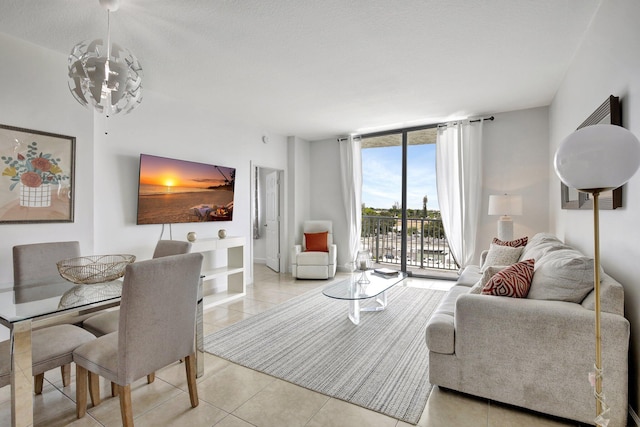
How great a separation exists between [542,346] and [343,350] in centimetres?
149

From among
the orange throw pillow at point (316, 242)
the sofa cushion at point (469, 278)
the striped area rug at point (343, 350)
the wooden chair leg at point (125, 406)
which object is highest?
the orange throw pillow at point (316, 242)

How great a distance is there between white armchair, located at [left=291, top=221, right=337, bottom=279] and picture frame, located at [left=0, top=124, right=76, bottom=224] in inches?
130

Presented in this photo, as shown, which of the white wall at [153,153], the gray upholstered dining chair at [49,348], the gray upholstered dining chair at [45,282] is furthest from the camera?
the white wall at [153,153]

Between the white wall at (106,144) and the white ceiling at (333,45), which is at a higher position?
the white ceiling at (333,45)

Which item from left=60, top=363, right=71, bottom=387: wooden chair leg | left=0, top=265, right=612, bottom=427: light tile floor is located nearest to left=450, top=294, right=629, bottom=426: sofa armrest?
left=0, top=265, right=612, bottom=427: light tile floor

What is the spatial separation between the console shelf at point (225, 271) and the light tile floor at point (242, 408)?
6.13 ft

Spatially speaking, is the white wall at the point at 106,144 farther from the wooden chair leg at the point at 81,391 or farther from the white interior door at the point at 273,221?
the wooden chair leg at the point at 81,391

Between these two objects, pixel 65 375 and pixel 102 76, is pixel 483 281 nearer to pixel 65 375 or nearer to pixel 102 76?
pixel 102 76

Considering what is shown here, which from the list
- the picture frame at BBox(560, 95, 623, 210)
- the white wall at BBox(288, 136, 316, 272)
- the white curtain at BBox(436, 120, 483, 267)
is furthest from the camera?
the white wall at BBox(288, 136, 316, 272)

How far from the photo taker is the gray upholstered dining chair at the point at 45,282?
1681 mm

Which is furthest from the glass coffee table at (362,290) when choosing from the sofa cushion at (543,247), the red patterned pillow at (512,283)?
the sofa cushion at (543,247)

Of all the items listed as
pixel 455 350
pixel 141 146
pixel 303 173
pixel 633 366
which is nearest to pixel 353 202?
pixel 303 173

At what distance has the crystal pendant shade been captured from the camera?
1.77 metres

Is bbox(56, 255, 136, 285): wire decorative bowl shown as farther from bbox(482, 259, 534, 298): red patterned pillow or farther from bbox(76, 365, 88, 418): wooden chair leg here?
bbox(482, 259, 534, 298): red patterned pillow
